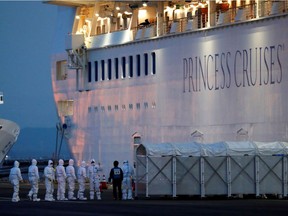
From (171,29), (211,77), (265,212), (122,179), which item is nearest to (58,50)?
(171,29)

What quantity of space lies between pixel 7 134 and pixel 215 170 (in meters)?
29.9

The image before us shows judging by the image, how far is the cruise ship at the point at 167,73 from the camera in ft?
164

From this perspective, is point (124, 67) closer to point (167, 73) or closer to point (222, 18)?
point (167, 73)

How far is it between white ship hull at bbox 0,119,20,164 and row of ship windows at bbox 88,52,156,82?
8.17 m

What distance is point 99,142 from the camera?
212ft

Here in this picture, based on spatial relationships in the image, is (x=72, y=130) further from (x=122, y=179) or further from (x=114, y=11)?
(x=122, y=179)

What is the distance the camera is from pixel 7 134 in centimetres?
7238

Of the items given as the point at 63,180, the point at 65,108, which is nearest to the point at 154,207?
the point at 63,180

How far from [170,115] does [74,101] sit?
1142cm

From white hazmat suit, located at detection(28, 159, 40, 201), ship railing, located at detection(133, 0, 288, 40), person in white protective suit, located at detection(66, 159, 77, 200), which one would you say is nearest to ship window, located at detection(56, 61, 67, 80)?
ship railing, located at detection(133, 0, 288, 40)

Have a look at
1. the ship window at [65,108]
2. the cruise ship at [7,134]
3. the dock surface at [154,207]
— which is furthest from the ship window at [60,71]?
the dock surface at [154,207]

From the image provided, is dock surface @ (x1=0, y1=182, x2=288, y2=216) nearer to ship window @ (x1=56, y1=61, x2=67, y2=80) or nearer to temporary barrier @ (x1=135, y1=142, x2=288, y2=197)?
temporary barrier @ (x1=135, y1=142, x2=288, y2=197)

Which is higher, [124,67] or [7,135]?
[124,67]

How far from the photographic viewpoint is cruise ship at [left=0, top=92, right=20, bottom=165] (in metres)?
71.6
